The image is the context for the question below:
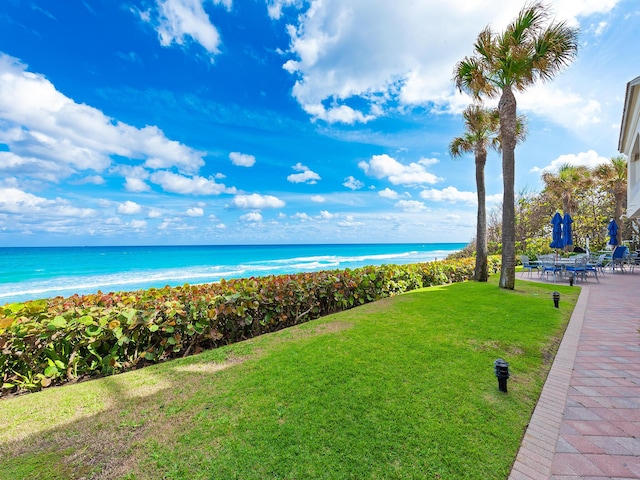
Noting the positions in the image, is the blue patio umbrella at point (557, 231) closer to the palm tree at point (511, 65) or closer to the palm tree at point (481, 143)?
the palm tree at point (481, 143)

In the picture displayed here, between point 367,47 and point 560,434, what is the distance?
9.92 metres

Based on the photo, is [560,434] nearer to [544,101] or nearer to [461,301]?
[461,301]

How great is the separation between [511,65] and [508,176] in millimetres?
3273

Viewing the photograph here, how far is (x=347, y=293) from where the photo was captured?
6.83 metres

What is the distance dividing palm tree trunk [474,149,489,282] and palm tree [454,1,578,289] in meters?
1.51

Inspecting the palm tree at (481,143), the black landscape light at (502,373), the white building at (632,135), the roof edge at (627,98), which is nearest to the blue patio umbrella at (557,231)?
the white building at (632,135)

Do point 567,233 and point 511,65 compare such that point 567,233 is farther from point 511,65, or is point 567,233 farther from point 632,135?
point 511,65

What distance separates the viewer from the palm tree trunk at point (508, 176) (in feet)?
28.6

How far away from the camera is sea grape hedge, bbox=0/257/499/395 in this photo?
3078 mm

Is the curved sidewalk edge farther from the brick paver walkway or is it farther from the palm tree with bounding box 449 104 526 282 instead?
the palm tree with bounding box 449 104 526 282

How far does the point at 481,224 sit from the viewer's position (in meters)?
10.6

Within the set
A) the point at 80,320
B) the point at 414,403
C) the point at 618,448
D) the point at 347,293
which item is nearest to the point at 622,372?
the point at 618,448

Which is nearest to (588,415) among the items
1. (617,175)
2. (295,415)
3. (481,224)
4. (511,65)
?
(295,415)

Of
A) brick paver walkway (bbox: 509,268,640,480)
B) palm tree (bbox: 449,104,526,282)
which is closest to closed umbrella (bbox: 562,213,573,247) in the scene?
palm tree (bbox: 449,104,526,282)
